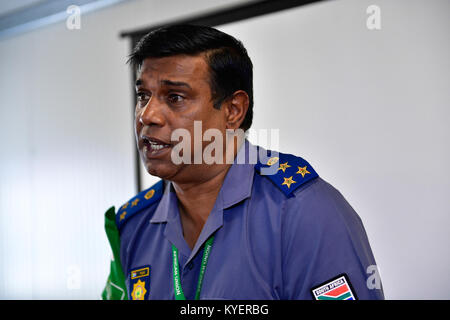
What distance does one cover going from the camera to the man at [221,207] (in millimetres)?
840

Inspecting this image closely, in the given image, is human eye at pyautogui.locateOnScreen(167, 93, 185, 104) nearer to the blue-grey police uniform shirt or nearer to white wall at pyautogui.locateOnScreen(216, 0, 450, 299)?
the blue-grey police uniform shirt

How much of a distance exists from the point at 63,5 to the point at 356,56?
81.6 inches

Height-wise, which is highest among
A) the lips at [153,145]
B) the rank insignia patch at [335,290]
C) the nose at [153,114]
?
the nose at [153,114]

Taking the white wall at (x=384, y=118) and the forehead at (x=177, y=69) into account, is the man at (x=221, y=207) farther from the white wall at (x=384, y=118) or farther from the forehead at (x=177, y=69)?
the white wall at (x=384, y=118)

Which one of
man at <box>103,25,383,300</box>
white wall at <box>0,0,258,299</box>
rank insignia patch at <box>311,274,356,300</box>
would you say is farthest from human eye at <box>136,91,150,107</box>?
white wall at <box>0,0,258,299</box>

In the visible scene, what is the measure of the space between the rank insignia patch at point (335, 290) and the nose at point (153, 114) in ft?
1.59

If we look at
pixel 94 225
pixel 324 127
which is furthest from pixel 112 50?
pixel 324 127

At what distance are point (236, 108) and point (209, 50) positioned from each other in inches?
6.2

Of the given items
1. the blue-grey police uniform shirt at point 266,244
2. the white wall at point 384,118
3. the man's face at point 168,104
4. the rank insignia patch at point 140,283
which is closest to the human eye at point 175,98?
the man's face at point 168,104

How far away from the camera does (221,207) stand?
98cm

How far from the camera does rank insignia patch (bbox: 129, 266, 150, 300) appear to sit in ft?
3.37

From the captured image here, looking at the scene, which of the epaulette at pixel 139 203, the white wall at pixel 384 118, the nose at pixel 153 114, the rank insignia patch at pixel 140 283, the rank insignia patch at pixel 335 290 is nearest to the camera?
the rank insignia patch at pixel 335 290

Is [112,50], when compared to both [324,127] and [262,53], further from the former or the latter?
[324,127]

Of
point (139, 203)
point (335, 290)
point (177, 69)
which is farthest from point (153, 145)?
point (335, 290)
